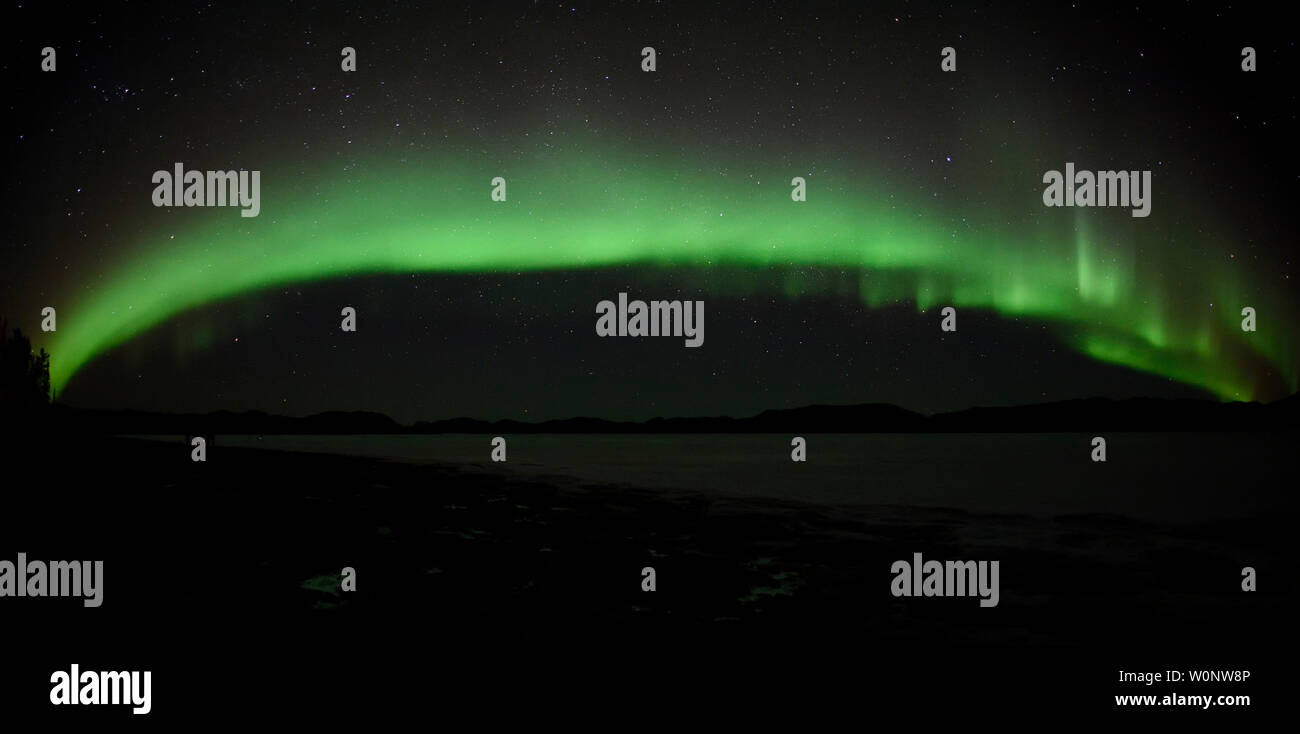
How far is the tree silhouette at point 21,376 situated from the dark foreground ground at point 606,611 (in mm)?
98758

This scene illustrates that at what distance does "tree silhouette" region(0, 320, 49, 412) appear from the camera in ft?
329

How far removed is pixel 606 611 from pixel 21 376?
422ft

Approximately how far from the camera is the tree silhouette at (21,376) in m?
100

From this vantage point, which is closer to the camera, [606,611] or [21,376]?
[606,611]

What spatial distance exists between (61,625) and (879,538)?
13.9m

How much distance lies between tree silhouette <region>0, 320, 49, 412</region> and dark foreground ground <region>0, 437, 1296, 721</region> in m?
98.8

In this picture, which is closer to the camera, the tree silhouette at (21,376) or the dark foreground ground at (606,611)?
the dark foreground ground at (606,611)

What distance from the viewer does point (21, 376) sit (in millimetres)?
111312

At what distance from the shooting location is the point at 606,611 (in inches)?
418

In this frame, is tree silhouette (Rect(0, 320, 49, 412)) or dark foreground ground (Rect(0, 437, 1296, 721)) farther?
tree silhouette (Rect(0, 320, 49, 412))
